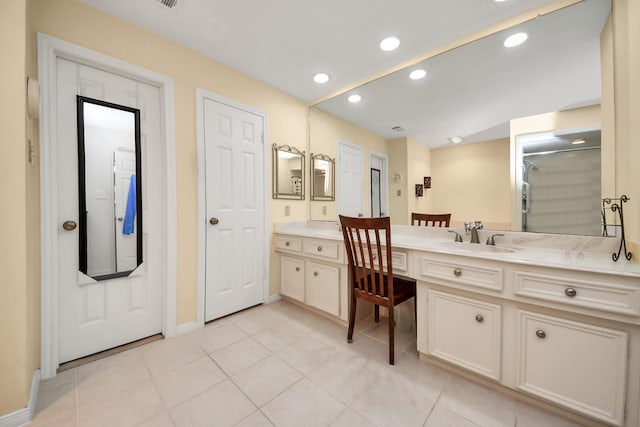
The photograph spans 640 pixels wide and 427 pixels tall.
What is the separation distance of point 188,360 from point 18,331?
34.8 inches

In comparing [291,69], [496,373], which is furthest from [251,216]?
[496,373]

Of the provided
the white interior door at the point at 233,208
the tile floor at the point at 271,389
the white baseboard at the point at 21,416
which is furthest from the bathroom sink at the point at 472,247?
the white baseboard at the point at 21,416

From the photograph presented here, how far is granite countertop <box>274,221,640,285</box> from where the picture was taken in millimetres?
1132

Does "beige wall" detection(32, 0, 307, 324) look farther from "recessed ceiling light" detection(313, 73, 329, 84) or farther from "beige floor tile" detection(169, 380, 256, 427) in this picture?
"beige floor tile" detection(169, 380, 256, 427)

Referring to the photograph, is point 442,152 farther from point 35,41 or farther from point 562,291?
point 35,41

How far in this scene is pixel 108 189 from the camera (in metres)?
1.78

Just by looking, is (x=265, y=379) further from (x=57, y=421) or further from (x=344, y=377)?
(x=57, y=421)

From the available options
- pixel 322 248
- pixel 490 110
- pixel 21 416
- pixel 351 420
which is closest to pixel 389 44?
pixel 490 110

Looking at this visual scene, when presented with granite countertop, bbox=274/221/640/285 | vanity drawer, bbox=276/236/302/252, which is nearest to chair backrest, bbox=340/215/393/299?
granite countertop, bbox=274/221/640/285

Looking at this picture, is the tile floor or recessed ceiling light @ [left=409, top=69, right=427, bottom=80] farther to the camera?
recessed ceiling light @ [left=409, top=69, right=427, bottom=80]

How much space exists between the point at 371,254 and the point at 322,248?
0.68 meters

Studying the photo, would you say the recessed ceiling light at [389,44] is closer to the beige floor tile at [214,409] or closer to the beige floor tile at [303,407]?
the beige floor tile at [303,407]

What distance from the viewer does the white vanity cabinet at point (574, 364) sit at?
3.48 ft

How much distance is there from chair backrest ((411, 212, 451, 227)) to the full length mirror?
5 cm
